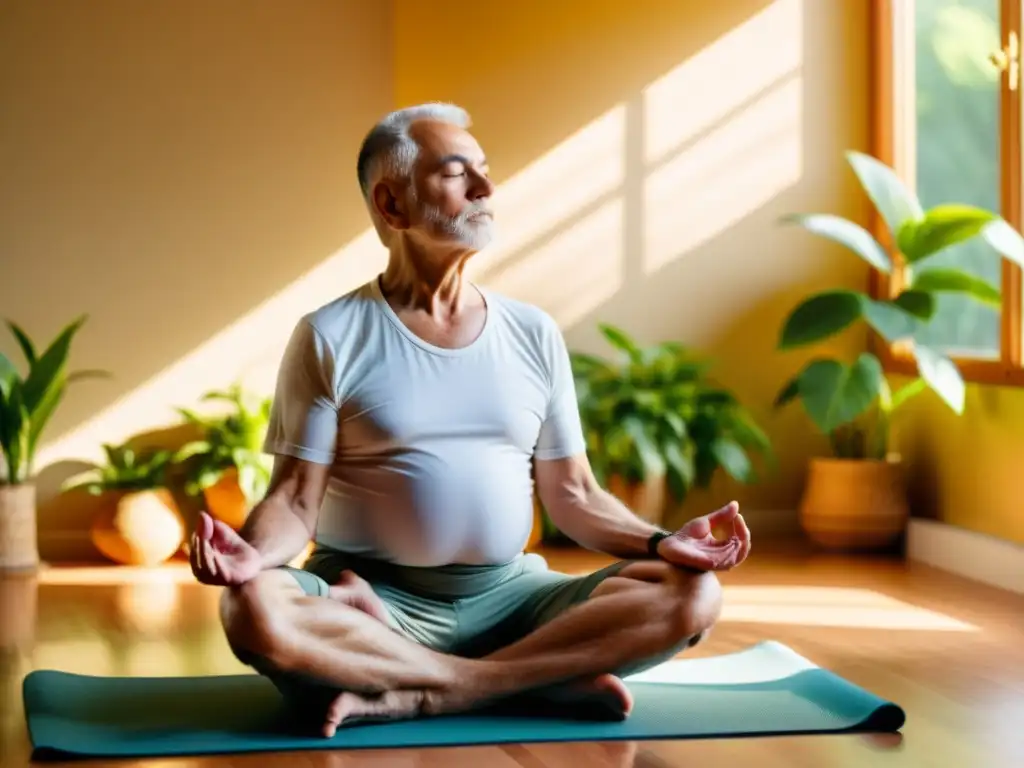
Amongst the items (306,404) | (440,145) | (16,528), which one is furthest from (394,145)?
(16,528)

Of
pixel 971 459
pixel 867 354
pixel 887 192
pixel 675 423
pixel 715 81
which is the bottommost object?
pixel 971 459

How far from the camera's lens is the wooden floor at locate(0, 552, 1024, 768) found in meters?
2.80

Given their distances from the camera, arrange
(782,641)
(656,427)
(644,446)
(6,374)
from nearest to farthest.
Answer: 1. (782,641)
2. (6,374)
3. (644,446)
4. (656,427)

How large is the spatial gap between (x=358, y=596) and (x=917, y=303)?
296cm

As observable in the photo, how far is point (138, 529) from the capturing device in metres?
5.49

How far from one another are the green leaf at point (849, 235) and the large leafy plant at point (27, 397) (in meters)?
2.41

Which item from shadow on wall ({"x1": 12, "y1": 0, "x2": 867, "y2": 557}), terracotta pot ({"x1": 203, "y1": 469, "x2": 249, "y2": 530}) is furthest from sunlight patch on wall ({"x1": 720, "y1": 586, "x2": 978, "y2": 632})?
terracotta pot ({"x1": 203, "y1": 469, "x2": 249, "y2": 530})

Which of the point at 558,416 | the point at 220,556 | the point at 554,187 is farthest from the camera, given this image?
the point at 554,187

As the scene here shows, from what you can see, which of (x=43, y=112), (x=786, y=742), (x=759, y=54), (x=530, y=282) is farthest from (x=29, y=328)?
(x=786, y=742)

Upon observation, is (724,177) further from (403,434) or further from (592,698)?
(592,698)

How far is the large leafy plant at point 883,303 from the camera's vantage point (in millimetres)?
5293

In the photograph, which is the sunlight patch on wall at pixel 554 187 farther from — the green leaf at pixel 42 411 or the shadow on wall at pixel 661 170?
the green leaf at pixel 42 411

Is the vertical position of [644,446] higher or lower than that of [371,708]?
higher

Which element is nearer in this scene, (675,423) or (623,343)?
(675,423)
